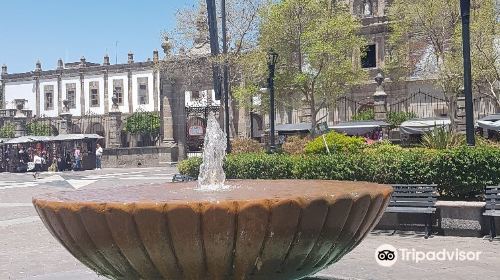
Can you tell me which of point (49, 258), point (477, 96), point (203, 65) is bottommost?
point (49, 258)

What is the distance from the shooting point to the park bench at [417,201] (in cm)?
874

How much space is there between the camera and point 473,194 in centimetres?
952

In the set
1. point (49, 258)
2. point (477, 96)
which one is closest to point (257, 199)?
point (49, 258)

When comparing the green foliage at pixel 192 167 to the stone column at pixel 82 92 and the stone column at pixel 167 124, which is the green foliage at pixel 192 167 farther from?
the stone column at pixel 82 92

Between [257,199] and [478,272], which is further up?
[257,199]

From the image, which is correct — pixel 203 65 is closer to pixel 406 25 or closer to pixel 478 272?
pixel 406 25

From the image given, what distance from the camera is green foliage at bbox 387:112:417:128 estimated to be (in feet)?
93.4

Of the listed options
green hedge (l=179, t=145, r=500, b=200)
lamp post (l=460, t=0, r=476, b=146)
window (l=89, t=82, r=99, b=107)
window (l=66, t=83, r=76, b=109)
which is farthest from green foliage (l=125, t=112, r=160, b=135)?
lamp post (l=460, t=0, r=476, b=146)

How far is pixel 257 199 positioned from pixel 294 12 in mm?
20780

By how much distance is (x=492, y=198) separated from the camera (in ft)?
27.1

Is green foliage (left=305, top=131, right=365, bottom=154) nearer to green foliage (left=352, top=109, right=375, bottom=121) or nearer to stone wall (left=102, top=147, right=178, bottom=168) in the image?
green foliage (left=352, top=109, right=375, bottom=121)

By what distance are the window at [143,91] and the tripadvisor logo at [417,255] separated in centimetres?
4746

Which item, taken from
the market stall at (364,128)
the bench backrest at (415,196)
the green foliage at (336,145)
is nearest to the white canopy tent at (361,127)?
the market stall at (364,128)

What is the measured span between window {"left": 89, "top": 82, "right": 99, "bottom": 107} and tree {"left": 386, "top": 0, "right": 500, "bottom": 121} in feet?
109
